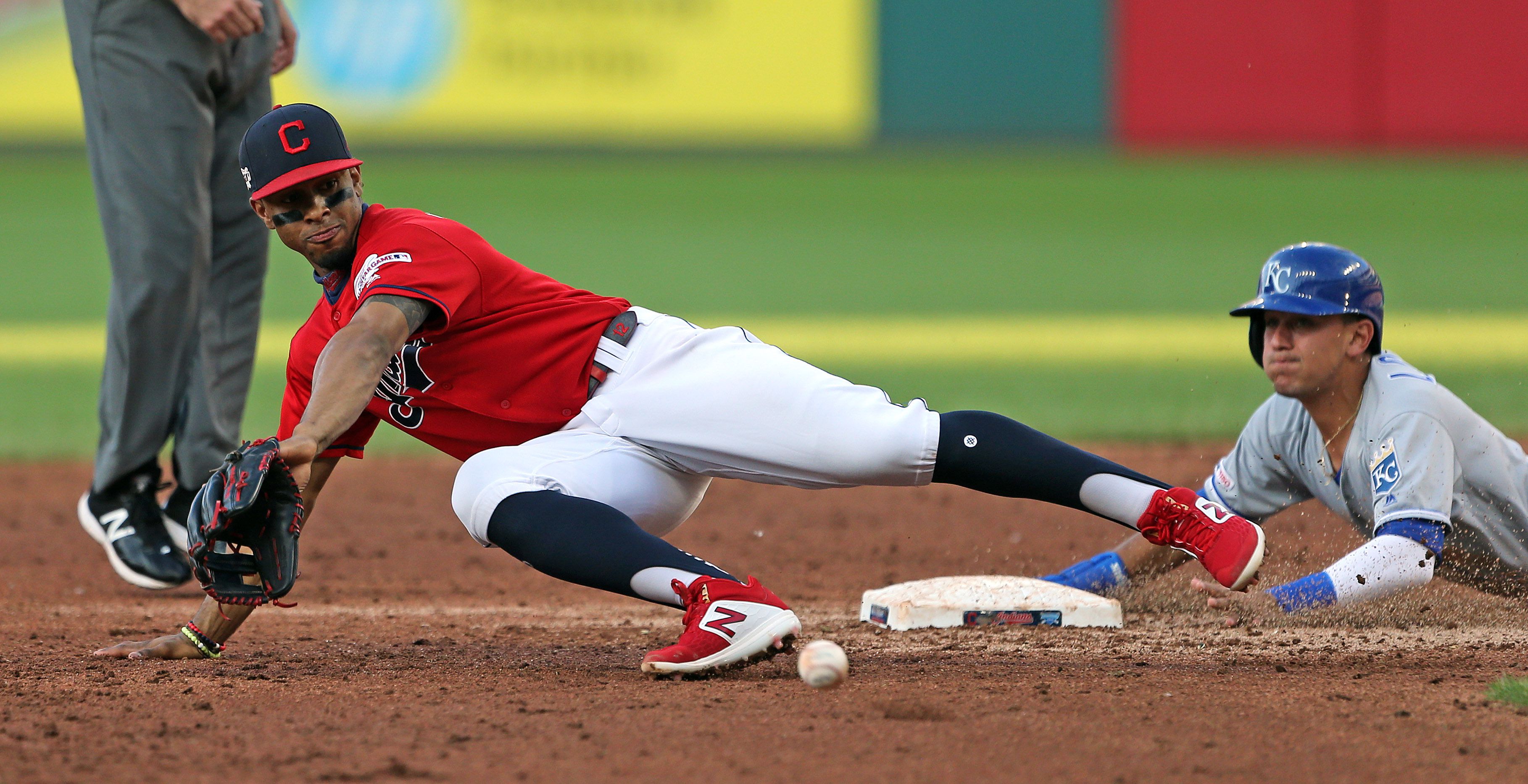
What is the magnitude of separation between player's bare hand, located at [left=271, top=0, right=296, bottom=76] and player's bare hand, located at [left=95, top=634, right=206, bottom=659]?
1.95m

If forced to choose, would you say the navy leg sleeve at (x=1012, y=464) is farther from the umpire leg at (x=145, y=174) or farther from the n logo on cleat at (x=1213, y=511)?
the umpire leg at (x=145, y=174)

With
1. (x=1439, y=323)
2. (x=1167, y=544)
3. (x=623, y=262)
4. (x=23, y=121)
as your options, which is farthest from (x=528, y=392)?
(x=23, y=121)

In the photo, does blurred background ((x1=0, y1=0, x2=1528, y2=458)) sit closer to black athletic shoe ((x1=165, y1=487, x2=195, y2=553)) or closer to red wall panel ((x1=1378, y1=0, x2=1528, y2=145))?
red wall panel ((x1=1378, y1=0, x2=1528, y2=145))

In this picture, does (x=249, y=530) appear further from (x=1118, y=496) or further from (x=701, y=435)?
(x=1118, y=496)

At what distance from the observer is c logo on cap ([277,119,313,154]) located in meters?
3.21

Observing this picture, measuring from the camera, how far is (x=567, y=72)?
19.5 metres

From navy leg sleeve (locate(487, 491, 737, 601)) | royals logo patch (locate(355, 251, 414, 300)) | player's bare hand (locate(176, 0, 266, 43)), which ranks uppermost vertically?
player's bare hand (locate(176, 0, 266, 43))

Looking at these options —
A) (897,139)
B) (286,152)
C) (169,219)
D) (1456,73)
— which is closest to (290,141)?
(286,152)

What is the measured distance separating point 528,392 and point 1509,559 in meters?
2.33

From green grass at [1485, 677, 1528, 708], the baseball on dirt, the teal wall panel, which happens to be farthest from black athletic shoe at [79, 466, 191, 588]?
the teal wall panel

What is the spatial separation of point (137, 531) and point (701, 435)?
6.50ft

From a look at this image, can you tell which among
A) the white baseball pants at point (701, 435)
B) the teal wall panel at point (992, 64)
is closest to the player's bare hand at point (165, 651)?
the white baseball pants at point (701, 435)

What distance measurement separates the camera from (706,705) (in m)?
2.90

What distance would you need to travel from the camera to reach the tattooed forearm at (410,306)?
3.09 m
